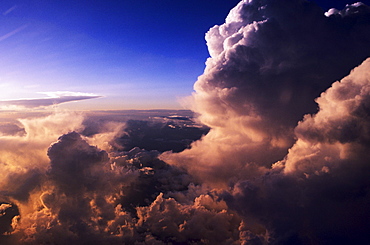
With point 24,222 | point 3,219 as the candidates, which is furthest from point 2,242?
point 24,222

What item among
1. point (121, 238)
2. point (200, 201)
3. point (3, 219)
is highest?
point (200, 201)

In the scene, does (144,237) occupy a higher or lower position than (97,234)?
lower

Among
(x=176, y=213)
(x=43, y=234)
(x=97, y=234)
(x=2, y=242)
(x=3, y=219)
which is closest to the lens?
(x=97, y=234)

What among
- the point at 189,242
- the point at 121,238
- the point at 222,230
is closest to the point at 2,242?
the point at 121,238

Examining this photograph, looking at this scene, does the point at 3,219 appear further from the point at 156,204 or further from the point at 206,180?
the point at 206,180

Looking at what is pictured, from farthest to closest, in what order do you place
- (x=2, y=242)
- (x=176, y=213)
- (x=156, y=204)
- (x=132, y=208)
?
1. (x=132, y=208)
2. (x=2, y=242)
3. (x=156, y=204)
4. (x=176, y=213)

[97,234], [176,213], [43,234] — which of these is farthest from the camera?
[176,213]

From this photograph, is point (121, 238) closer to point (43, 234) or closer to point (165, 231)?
point (165, 231)

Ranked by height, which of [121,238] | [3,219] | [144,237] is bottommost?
[3,219]

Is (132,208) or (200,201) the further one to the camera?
(132,208)
